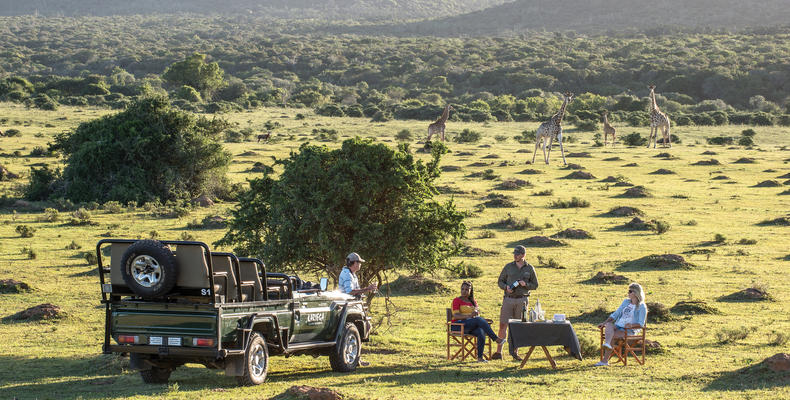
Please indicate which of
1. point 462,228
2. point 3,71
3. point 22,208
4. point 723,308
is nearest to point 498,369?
point 462,228

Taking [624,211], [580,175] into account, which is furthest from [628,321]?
[580,175]

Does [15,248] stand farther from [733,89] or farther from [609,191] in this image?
[733,89]

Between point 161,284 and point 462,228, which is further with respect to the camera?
point 462,228

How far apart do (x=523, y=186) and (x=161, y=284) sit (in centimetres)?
3299

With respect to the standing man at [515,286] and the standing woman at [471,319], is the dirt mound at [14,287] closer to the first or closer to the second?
the standing woman at [471,319]

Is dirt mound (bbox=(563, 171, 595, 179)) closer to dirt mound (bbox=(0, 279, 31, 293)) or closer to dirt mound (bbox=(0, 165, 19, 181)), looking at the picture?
dirt mound (bbox=(0, 165, 19, 181))

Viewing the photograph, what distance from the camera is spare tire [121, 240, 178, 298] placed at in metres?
10.9

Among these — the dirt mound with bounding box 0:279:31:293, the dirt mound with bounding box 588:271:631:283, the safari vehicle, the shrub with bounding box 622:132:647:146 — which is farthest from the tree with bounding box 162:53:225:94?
the safari vehicle

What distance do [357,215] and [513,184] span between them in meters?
26.0

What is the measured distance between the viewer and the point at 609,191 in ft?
136

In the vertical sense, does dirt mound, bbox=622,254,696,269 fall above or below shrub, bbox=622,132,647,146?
below

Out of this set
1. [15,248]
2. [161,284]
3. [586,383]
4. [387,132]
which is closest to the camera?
[161,284]

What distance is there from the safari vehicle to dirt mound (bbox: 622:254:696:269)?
14.6 metres

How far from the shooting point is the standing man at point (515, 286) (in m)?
14.8
